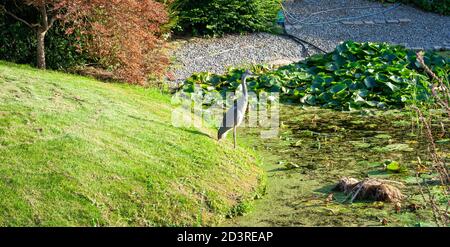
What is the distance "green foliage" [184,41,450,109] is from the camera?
11.5 metres

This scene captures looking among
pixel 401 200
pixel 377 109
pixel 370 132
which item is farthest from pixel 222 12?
pixel 401 200

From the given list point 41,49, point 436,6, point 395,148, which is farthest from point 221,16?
point 395,148

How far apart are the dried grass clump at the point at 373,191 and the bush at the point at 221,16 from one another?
307 inches

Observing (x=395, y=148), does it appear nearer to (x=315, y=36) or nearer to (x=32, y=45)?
(x=32, y=45)

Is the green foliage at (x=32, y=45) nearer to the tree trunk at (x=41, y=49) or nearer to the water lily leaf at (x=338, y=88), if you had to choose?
the tree trunk at (x=41, y=49)

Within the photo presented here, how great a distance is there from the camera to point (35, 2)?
10.3 meters

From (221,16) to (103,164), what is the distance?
27.1ft


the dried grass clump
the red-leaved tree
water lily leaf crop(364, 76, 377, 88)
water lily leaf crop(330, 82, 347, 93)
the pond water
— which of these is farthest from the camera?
water lily leaf crop(364, 76, 377, 88)

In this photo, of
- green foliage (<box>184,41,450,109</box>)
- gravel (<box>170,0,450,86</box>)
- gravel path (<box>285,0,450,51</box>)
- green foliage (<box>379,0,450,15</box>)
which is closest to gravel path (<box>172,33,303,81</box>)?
gravel (<box>170,0,450,86</box>)

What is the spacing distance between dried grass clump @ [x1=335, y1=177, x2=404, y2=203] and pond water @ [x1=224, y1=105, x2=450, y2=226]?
8 centimetres

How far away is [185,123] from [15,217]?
302cm

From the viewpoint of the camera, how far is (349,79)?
12.0 m

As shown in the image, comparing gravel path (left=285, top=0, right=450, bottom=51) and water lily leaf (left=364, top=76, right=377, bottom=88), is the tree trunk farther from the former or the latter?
gravel path (left=285, top=0, right=450, bottom=51)

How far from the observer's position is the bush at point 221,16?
15172 mm
